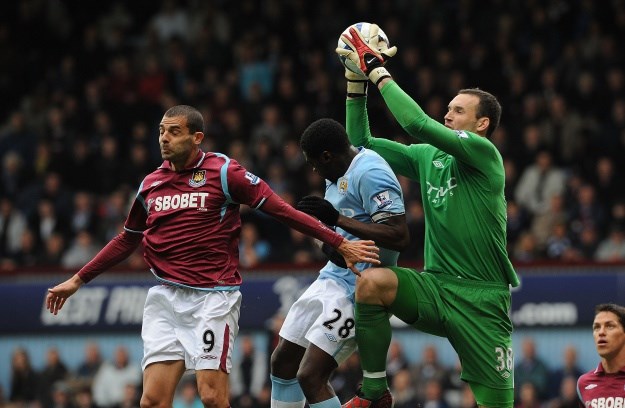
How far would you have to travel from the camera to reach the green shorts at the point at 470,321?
871 centimetres

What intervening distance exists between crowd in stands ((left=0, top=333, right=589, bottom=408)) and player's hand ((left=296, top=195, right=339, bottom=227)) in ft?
22.1

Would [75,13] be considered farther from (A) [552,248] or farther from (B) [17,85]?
(A) [552,248]

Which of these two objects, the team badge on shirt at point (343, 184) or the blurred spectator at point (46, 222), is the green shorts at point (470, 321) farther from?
the blurred spectator at point (46, 222)

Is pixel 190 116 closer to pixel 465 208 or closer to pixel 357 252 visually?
pixel 357 252

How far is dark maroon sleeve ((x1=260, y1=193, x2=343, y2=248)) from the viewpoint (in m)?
8.53

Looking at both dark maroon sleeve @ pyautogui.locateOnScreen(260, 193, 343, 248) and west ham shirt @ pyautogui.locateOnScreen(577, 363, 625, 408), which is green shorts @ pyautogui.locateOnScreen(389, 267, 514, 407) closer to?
dark maroon sleeve @ pyautogui.locateOnScreen(260, 193, 343, 248)

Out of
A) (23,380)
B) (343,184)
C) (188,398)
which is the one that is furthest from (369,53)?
(23,380)

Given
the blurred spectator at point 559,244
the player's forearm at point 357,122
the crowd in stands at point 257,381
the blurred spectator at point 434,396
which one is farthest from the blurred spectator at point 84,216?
the player's forearm at point 357,122

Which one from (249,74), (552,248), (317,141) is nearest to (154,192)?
(317,141)

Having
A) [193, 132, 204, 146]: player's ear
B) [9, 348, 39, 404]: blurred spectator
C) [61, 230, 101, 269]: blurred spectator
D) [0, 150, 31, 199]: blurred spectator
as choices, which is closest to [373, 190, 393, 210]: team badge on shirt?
[193, 132, 204, 146]: player's ear

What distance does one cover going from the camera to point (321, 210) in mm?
8430

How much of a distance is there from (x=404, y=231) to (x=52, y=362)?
9567mm

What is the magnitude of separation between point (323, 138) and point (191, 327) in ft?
5.15

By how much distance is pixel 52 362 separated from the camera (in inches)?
674
